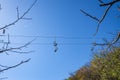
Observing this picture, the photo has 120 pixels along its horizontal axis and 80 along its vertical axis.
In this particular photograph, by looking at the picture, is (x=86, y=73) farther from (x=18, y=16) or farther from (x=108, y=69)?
(x=18, y=16)

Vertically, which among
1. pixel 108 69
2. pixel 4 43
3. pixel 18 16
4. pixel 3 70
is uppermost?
pixel 18 16

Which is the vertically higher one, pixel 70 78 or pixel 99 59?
pixel 99 59

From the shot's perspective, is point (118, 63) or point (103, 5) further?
point (118, 63)

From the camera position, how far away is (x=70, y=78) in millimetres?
69688

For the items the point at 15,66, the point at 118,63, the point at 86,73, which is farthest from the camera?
the point at 86,73

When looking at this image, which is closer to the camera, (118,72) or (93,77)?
(118,72)

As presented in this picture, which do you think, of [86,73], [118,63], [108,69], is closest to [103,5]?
[118,63]

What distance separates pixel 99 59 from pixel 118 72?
835cm

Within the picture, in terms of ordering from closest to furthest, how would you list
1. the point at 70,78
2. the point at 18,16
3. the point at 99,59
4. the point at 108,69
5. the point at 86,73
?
1. the point at 18,16
2. the point at 108,69
3. the point at 99,59
4. the point at 86,73
5. the point at 70,78

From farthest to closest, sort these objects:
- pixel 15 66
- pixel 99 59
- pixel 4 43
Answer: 1. pixel 99 59
2. pixel 4 43
3. pixel 15 66

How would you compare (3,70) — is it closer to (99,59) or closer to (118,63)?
(118,63)

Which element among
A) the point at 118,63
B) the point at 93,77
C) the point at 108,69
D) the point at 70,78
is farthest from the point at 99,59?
the point at 70,78

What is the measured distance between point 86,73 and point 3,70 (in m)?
62.0

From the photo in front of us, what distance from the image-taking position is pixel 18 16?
4242 mm
